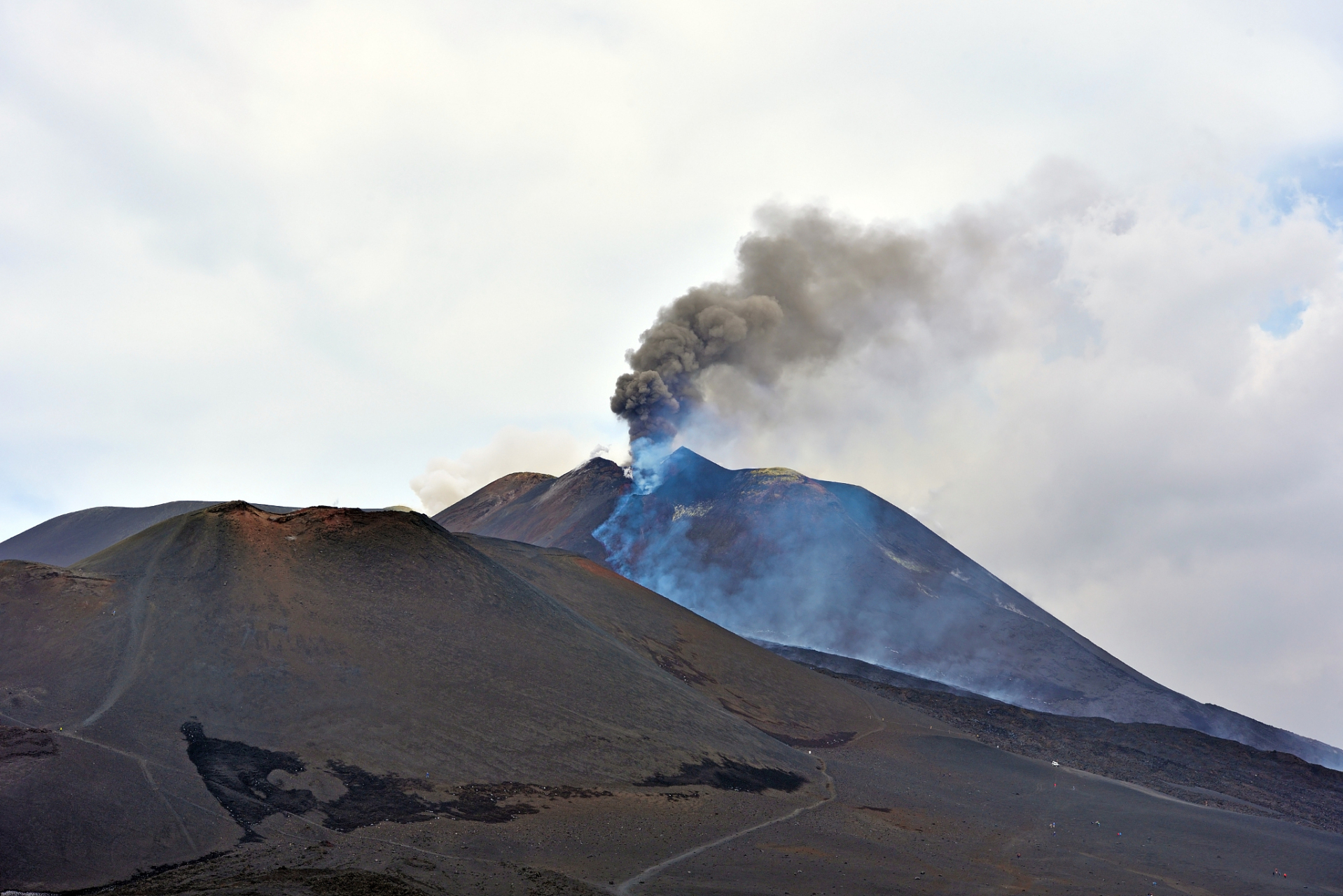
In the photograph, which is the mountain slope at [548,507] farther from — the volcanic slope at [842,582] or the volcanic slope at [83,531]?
the volcanic slope at [83,531]

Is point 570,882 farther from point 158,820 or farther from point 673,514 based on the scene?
point 673,514

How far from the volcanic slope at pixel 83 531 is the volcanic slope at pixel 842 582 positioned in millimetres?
38627

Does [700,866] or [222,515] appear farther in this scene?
[222,515]

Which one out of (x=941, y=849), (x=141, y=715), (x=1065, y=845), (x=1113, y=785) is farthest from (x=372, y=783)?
(x=1113, y=785)

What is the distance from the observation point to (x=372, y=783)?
2694 centimetres

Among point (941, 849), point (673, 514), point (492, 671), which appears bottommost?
point (941, 849)

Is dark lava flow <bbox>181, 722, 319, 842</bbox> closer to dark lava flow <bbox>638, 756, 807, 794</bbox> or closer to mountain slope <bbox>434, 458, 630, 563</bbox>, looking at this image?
dark lava flow <bbox>638, 756, 807, 794</bbox>

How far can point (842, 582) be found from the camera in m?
74.0

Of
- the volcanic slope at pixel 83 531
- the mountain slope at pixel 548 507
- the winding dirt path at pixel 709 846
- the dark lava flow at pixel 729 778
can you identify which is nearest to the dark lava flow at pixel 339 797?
the dark lava flow at pixel 729 778

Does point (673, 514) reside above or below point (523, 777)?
above

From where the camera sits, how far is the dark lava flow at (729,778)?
31953 millimetres

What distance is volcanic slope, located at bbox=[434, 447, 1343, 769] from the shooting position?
2522 inches

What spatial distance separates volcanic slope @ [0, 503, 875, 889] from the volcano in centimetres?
11

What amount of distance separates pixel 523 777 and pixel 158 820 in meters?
11.0
